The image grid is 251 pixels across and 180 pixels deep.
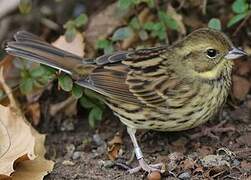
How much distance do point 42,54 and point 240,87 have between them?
156 centimetres

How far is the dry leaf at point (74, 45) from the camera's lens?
571 cm

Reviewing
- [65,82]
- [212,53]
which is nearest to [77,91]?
[65,82]

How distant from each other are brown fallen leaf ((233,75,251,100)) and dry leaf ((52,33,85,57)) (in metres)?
1.26

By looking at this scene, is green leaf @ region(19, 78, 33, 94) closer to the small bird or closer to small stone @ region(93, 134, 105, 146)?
the small bird

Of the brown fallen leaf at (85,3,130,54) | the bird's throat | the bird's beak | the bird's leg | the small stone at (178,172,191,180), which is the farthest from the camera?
the brown fallen leaf at (85,3,130,54)

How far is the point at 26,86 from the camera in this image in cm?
528

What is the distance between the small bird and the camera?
4.75m

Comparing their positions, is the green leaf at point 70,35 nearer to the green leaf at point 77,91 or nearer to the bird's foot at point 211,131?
the green leaf at point 77,91

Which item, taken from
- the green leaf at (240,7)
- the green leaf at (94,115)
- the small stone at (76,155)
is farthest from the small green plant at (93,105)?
the green leaf at (240,7)

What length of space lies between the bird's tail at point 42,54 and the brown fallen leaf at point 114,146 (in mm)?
595

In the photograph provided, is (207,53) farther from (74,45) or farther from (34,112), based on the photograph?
(34,112)

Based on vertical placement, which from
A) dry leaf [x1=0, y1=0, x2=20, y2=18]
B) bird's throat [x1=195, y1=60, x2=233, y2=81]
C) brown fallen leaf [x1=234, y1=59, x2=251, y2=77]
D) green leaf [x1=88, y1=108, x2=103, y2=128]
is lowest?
bird's throat [x1=195, y1=60, x2=233, y2=81]

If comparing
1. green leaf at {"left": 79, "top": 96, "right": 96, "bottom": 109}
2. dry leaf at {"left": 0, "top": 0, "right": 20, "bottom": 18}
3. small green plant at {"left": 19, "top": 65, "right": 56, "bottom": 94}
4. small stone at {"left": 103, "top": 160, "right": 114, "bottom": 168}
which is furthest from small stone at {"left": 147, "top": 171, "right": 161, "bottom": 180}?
dry leaf at {"left": 0, "top": 0, "right": 20, "bottom": 18}

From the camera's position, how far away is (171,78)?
4.91 metres
